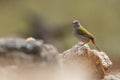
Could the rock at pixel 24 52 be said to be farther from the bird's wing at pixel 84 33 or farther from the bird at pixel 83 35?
the bird's wing at pixel 84 33

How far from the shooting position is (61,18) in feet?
67.2

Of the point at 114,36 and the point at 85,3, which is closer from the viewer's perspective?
the point at 114,36

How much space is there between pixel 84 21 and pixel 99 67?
546 inches

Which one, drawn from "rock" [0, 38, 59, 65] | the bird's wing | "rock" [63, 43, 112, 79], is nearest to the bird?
the bird's wing

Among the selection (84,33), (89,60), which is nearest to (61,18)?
(84,33)

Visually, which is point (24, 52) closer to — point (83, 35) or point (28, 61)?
point (28, 61)

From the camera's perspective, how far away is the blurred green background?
18.5 m

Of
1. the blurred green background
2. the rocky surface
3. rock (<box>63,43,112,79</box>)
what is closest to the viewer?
the rocky surface

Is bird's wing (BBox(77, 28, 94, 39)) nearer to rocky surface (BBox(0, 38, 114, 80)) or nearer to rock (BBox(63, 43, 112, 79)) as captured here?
rock (BBox(63, 43, 112, 79))

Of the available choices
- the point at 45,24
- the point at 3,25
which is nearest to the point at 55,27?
the point at 45,24

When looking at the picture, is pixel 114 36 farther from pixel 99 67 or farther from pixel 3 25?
pixel 99 67

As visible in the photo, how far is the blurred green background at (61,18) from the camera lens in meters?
18.5

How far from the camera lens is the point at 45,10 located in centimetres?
2111

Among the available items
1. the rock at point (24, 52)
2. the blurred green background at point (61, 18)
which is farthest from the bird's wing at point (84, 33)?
the blurred green background at point (61, 18)
